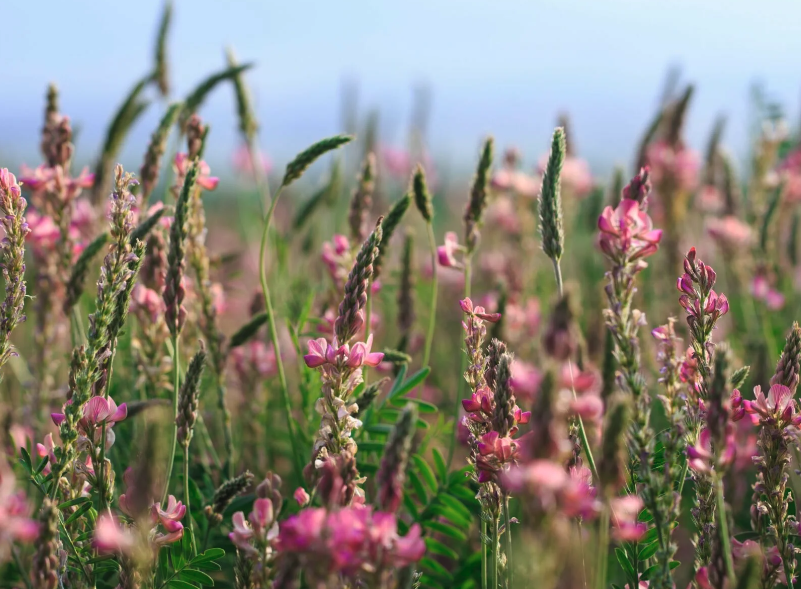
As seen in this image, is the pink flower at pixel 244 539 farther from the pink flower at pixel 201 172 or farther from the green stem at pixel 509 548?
the pink flower at pixel 201 172

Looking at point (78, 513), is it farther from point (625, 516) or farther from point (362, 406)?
point (625, 516)

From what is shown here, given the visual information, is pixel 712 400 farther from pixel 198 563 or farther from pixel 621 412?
pixel 198 563

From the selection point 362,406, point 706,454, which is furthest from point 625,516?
point 362,406

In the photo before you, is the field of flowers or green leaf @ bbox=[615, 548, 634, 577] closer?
the field of flowers

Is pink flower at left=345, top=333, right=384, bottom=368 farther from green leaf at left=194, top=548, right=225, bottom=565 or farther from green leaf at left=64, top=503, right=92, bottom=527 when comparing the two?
green leaf at left=64, top=503, right=92, bottom=527

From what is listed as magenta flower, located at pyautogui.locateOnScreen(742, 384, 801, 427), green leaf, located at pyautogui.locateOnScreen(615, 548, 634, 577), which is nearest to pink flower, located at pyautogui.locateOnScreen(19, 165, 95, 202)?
green leaf, located at pyautogui.locateOnScreen(615, 548, 634, 577)

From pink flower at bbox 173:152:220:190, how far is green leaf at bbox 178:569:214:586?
0.88 metres

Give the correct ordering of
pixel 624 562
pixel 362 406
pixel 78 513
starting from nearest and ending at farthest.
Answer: pixel 78 513, pixel 624 562, pixel 362 406

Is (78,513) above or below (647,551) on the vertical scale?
above

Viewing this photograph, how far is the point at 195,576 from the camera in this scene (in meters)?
1.40

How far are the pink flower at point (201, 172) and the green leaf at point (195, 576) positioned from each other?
2.89 ft

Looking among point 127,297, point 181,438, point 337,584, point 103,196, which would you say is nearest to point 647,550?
point 337,584

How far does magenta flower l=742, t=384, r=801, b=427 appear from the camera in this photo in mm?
1312

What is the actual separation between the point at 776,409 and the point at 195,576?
3.51 ft
